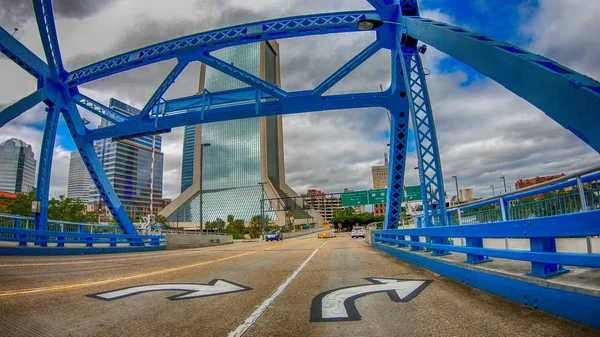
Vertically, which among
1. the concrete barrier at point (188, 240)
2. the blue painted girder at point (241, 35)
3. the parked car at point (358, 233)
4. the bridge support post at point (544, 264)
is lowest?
the parked car at point (358, 233)

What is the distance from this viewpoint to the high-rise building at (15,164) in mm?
110969

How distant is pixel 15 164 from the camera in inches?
4668

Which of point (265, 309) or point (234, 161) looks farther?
point (234, 161)

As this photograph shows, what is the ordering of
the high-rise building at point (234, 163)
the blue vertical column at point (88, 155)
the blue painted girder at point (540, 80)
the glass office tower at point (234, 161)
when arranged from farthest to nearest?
the glass office tower at point (234, 161) < the high-rise building at point (234, 163) < the blue vertical column at point (88, 155) < the blue painted girder at point (540, 80)

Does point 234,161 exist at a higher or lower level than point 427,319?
higher

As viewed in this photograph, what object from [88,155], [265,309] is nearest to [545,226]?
[265,309]

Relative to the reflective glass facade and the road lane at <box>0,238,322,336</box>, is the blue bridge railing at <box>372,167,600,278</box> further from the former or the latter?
the reflective glass facade

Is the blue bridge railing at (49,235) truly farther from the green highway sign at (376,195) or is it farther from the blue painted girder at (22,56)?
the green highway sign at (376,195)

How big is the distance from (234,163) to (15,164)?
8096cm

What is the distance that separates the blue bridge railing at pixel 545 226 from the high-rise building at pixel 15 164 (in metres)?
135

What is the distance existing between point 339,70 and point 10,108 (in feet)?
52.0

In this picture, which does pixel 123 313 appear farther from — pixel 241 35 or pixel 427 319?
pixel 241 35

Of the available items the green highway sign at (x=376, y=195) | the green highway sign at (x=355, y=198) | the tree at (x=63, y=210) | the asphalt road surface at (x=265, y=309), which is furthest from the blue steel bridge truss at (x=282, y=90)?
the tree at (x=63, y=210)

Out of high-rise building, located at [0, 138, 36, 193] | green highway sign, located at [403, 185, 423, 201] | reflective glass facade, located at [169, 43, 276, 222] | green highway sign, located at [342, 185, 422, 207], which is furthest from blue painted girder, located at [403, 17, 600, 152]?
high-rise building, located at [0, 138, 36, 193]
